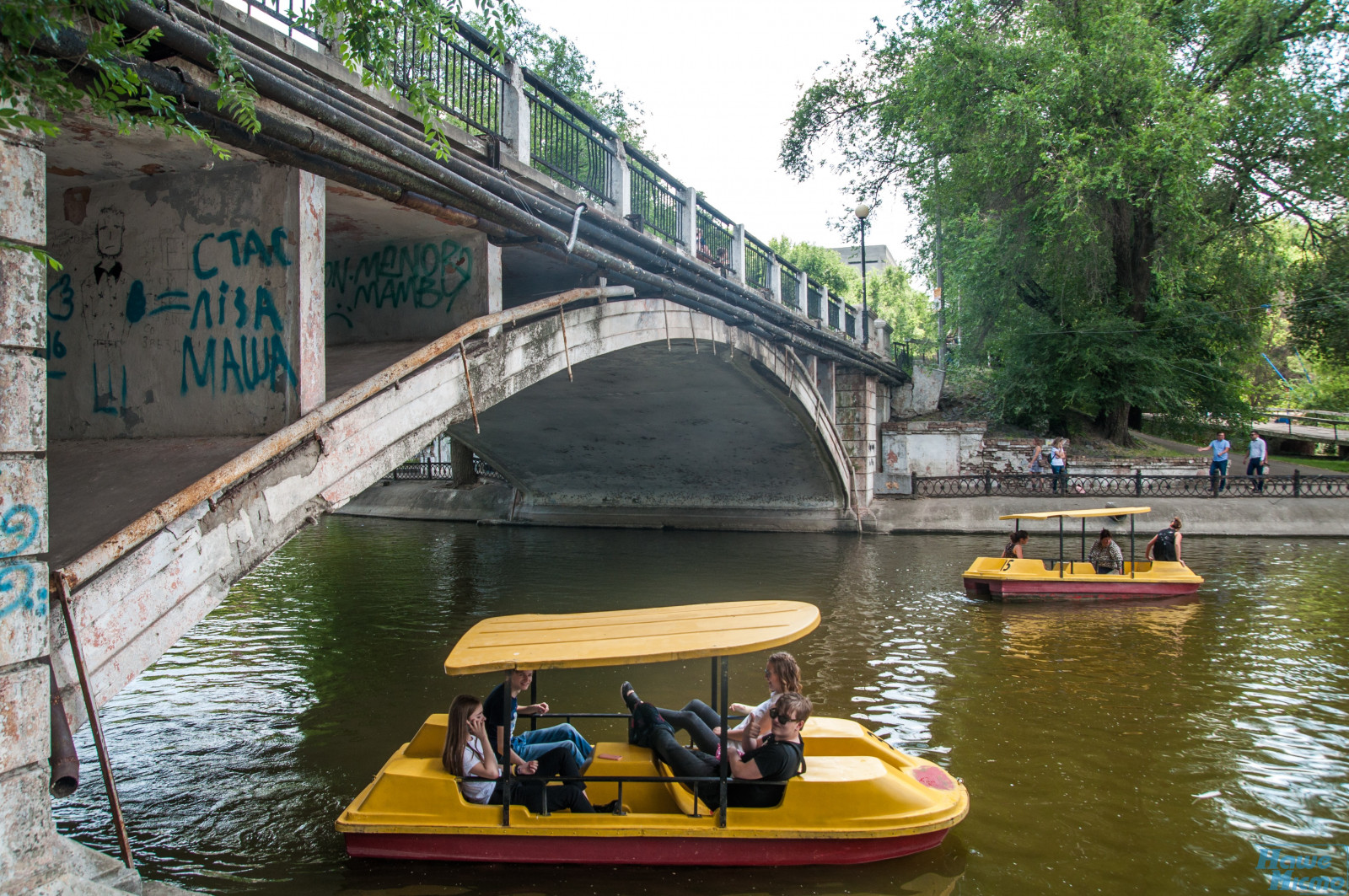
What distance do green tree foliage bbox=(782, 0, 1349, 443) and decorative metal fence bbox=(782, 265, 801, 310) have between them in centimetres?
576

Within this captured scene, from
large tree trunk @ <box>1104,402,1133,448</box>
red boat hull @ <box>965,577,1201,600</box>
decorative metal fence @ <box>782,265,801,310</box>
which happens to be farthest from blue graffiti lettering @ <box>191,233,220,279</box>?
large tree trunk @ <box>1104,402,1133,448</box>

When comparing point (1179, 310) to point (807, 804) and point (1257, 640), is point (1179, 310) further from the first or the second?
point (807, 804)

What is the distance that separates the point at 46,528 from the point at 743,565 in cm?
1430

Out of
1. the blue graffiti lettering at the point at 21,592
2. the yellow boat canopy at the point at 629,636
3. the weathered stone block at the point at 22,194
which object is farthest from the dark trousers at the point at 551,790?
the weathered stone block at the point at 22,194

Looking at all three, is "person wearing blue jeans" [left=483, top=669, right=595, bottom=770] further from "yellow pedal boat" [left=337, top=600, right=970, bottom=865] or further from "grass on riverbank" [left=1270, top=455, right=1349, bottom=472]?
"grass on riverbank" [left=1270, top=455, right=1349, bottom=472]

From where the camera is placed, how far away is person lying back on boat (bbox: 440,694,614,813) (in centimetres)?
487

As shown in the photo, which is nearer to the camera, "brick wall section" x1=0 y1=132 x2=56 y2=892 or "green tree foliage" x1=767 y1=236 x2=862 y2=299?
"brick wall section" x1=0 y1=132 x2=56 y2=892

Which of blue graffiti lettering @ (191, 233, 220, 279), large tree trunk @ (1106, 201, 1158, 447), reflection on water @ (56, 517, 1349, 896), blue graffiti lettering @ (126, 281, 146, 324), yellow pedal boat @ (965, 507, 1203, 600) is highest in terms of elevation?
large tree trunk @ (1106, 201, 1158, 447)

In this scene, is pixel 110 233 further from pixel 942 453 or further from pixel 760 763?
pixel 942 453

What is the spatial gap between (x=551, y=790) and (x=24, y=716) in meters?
2.58

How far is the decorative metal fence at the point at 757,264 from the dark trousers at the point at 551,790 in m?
11.9

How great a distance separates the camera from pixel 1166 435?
92.8ft

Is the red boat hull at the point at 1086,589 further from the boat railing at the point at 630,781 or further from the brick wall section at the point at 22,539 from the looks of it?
the brick wall section at the point at 22,539

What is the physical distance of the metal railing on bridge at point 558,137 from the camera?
6.95m
